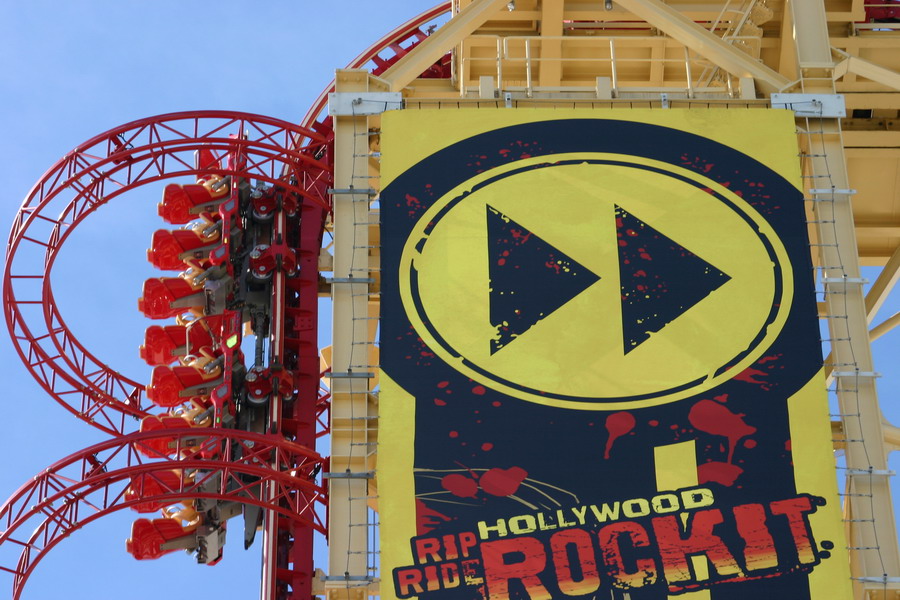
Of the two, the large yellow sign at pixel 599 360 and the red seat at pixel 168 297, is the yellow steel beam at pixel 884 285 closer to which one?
the large yellow sign at pixel 599 360

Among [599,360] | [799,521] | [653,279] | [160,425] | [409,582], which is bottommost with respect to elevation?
[409,582]

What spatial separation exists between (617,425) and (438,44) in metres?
9.29

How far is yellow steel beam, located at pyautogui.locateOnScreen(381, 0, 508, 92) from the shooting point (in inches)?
1326

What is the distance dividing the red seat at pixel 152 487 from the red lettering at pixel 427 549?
742 cm

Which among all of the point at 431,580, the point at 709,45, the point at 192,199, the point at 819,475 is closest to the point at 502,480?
the point at 431,580

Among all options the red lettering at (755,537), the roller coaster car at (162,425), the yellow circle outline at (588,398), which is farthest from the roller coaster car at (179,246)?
the red lettering at (755,537)

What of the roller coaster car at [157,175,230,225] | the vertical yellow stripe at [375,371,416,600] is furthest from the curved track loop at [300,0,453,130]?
the vertical yellow stripe at [375,371,416,600]

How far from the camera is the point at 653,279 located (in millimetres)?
30797

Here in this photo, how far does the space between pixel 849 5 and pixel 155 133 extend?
15.6m

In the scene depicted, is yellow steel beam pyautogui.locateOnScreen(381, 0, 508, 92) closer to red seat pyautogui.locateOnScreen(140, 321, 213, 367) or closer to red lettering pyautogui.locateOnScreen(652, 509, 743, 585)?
red seat pyautogui.locateOnScreen(140, 321, 213, 367)

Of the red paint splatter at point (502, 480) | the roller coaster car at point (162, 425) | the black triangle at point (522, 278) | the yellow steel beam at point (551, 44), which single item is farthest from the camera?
the yellow steel beam at point (551, 44)

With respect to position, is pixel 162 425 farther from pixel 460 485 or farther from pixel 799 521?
pixel 799 521

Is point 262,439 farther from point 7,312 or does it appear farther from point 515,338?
point 7,312

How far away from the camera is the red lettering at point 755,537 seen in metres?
28.2
